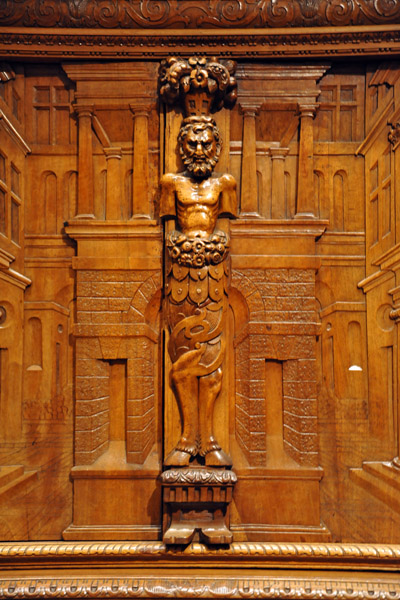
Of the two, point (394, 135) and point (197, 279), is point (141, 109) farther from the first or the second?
point (394, 135)

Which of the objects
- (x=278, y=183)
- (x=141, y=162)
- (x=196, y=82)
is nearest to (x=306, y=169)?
(x=278, y=183)

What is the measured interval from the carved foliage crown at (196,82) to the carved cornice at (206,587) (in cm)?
194

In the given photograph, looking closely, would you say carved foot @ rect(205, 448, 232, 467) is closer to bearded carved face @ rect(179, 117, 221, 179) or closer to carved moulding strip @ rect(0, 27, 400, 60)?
bearded carved face @ rect(179, 117, 221, 179)

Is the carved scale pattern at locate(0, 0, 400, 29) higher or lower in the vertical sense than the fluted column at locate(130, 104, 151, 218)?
higher

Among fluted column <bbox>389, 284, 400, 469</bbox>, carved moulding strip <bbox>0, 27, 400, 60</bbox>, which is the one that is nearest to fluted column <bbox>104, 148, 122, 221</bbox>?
carved moulding strip <bbox>0, 27, 400, 60</bbox>

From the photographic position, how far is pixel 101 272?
2336 mm

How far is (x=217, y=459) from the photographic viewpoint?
218cm

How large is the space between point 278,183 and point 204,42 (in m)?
0.68

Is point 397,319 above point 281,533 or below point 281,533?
above

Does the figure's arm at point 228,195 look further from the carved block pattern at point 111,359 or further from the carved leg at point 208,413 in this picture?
the carved leg at point 208,413

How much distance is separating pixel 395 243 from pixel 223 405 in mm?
1013

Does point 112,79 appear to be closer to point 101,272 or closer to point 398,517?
point 101,272

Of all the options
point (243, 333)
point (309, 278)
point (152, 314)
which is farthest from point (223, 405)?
point (309, 278)

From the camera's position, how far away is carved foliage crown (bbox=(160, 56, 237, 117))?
2223 millimetres
